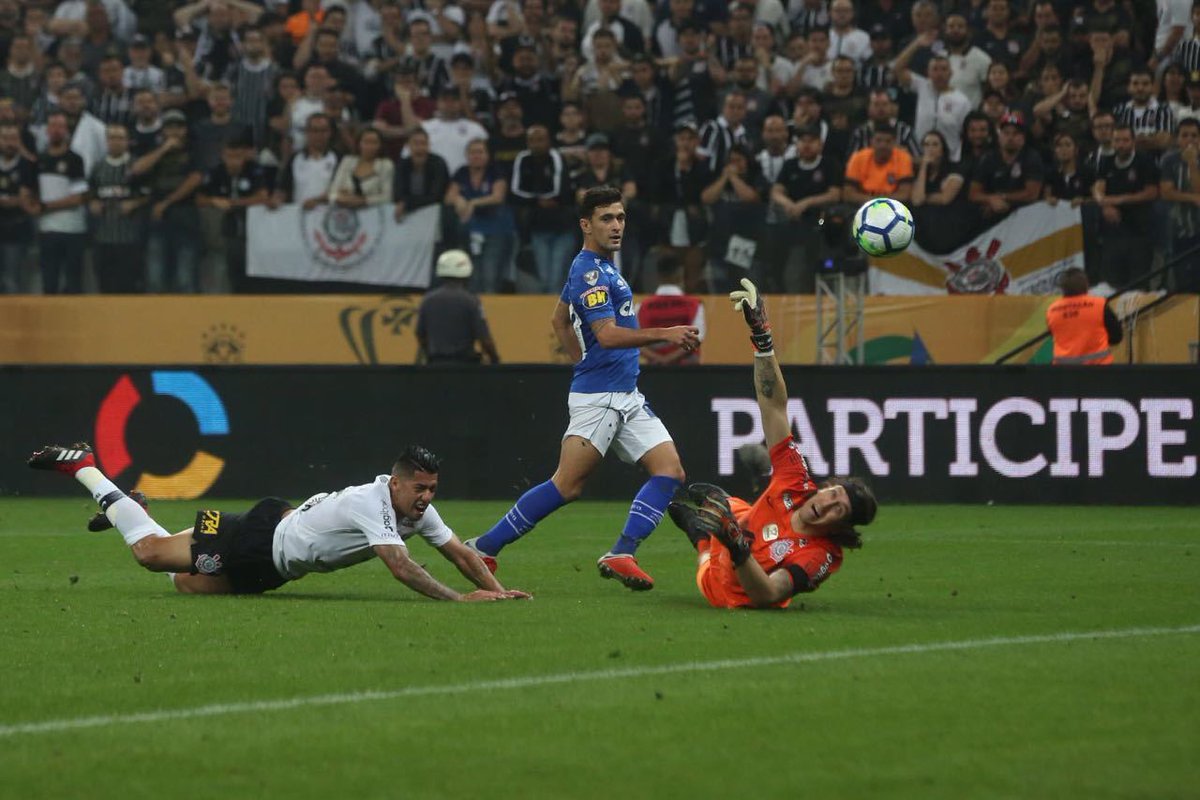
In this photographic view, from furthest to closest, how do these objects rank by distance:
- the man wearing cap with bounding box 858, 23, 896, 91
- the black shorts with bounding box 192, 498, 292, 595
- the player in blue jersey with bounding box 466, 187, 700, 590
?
the man wearing cap with bounding box 858, 23, 896, 91 < the player in blue jersey with bounding box 466, 187, 700, 590 < the black shorts with bounding box 192, 498, 292, 595

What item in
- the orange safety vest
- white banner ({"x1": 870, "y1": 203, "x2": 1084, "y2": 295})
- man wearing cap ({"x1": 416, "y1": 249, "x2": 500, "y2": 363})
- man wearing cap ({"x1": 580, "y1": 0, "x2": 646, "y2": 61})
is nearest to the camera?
the orange safety vest

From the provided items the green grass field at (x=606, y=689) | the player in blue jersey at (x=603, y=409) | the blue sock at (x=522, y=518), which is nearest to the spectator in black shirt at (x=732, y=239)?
the green grass field at (x=606, y=689)

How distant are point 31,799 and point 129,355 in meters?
15.4

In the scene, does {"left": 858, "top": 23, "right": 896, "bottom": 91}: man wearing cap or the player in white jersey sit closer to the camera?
the player in white jersey

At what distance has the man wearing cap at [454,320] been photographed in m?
18.2

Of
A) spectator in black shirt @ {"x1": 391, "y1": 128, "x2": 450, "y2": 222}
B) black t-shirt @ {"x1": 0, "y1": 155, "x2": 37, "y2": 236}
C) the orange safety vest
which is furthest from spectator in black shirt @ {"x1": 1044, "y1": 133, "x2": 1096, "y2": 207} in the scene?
black t-shirt @ {"x1": 0, "y1": 155, "x2": 37, "y2": 236}

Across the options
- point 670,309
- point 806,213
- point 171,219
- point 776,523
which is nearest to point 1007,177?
point 806,213

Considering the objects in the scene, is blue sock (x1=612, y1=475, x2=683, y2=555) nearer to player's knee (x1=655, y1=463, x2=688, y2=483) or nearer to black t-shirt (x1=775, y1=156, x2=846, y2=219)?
player's knee (x1=655, y1=463, x2=688, y2=483)

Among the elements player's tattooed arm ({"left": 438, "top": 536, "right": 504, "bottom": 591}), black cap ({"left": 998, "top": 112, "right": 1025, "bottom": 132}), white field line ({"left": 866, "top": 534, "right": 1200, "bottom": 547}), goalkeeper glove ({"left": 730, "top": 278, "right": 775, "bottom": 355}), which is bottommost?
white field line ({"left": 866, "top": 534, "right": 1200, "bottom": 547})

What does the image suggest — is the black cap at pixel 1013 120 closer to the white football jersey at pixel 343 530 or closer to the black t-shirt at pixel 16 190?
the black t-shirt at pixel 16 190

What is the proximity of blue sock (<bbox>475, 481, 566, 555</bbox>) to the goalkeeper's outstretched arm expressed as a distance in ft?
5.03

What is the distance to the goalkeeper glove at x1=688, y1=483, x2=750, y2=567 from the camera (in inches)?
328

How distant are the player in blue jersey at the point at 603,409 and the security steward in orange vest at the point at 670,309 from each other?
7.09 m

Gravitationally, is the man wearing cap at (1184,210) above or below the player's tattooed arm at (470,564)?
above
